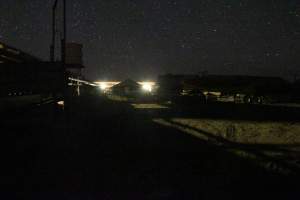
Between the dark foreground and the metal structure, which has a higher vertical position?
the metal structure

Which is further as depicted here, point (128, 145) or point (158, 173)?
point (128, 145)

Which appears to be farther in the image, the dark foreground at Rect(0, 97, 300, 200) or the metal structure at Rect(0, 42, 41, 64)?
the metal structure at Rect(0, 42, 41, 64)

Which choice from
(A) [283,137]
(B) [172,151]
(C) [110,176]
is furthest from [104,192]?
(A) [283,137]

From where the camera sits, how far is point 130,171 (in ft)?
18.7

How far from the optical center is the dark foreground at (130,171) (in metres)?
4.61

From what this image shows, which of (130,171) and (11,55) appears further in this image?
(11,55)

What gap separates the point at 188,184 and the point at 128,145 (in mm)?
3390

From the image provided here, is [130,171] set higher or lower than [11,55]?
→ lower

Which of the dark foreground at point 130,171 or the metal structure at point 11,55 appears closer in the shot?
the dark foreground at point 130,171

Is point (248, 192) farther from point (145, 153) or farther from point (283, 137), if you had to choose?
point (283, 137)

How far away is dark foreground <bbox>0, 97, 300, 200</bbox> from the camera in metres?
4.61

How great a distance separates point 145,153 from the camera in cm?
720

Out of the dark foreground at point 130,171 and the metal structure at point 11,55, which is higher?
the metal structure at point 11,55

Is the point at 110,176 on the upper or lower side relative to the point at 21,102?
lower
